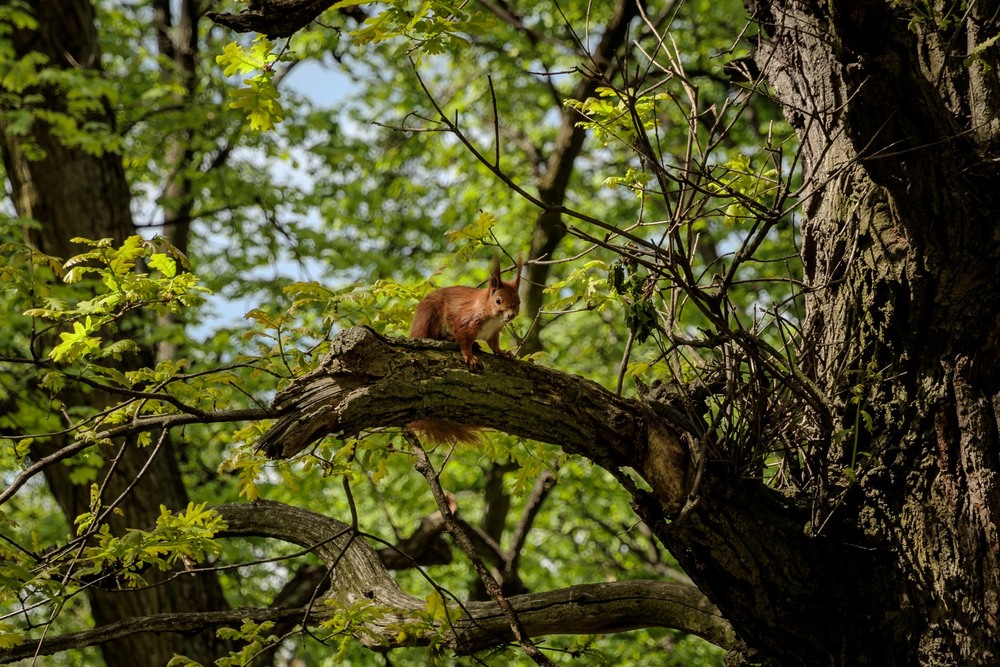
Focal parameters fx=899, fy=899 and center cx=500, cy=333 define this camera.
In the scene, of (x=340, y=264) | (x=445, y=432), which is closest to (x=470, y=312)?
(x=445, y=432)

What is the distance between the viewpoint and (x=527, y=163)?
396 inches

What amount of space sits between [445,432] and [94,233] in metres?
3.68

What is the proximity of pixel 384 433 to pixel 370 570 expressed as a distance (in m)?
0.64

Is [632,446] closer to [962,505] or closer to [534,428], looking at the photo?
[534,428]

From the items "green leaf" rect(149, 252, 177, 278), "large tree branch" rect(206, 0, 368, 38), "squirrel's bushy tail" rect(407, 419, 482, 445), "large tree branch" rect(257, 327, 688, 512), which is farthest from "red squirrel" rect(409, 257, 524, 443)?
"large tree branch" rect(206, 0, 368, 38)

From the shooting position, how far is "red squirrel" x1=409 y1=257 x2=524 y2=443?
11.9ft

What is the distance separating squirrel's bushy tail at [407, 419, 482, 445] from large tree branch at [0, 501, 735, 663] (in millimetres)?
499

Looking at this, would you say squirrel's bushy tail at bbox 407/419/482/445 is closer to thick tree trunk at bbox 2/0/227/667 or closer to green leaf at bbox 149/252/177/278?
green leaf at bbox 149/252/177/278

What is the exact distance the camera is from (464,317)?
3.70 meters

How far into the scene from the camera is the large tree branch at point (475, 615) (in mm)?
3594

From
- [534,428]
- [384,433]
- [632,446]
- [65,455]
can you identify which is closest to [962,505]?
[632,446]

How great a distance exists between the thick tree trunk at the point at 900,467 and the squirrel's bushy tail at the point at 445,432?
1044mm

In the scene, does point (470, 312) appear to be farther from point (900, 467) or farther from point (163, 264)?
point (900, 467)

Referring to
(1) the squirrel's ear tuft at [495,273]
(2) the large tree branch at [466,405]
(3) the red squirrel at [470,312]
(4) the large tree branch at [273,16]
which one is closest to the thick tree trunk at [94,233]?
(3) the red squirrel at [470,312]
